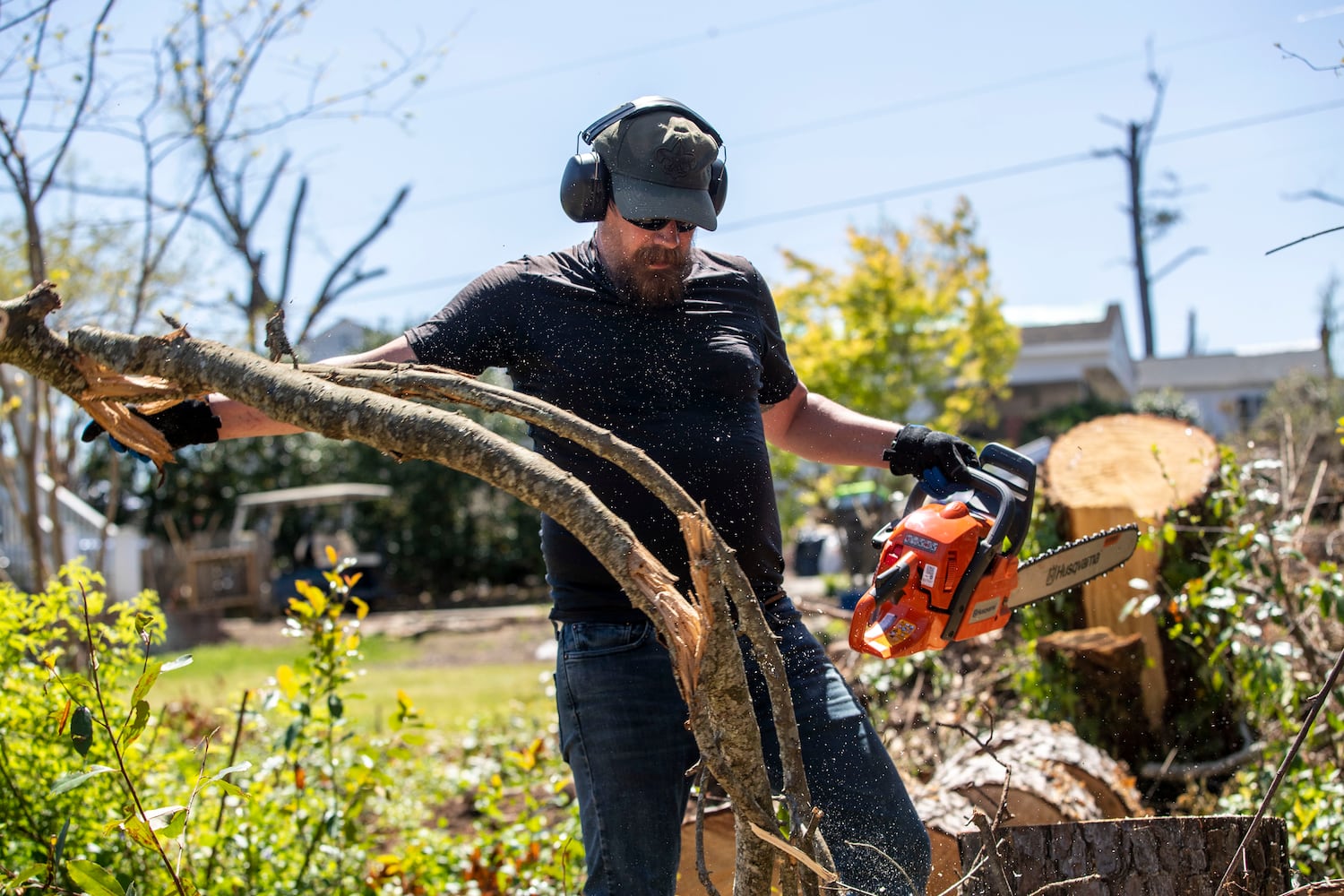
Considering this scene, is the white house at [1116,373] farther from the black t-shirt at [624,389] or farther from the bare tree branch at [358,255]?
the black t-shirt at [624,389]

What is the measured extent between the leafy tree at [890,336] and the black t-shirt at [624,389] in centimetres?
830

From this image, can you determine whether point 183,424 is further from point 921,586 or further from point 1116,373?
point 1116,373

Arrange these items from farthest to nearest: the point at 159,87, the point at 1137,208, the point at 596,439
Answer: the point at 1137,208 → the point at 159,87 → the point at 596,439

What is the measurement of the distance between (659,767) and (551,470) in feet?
2.15

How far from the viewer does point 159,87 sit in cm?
539

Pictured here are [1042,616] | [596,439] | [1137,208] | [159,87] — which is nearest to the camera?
[596,439]

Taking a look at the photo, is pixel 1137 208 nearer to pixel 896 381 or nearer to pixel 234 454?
pixel 896 381

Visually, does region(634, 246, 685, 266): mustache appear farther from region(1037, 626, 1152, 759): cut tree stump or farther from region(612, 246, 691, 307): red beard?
region(1037, 626, 1152, 759): cut tree stump

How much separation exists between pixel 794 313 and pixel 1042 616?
27.3ft

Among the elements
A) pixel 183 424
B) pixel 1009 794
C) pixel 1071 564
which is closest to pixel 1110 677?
pixel 1009 794

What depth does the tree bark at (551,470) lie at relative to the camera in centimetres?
153

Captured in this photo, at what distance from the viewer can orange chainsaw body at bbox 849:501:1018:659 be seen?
2.11 meters

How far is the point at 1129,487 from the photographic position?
4262 mm

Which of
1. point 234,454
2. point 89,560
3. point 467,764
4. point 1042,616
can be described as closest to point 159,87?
point 467,764
